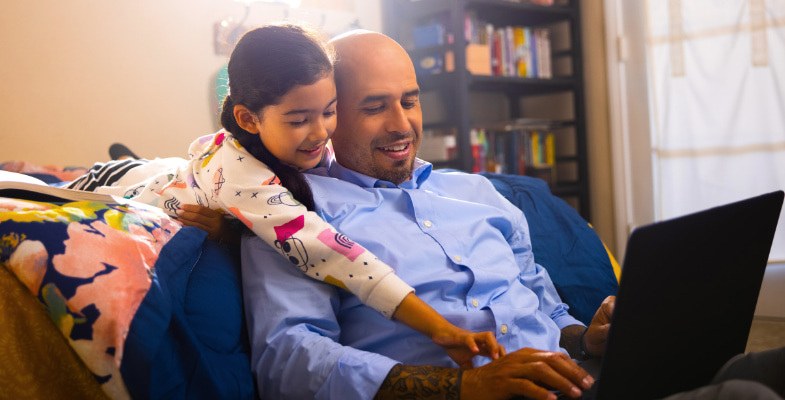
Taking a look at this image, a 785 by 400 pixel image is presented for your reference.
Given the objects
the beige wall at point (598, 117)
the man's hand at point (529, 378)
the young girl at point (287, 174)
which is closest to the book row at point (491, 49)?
the beige wall at point (598, 117)

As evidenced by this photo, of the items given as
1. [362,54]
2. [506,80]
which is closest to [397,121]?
[362,54]

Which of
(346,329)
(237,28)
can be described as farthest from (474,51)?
(346,329)

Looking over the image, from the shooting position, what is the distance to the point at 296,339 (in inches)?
37.7

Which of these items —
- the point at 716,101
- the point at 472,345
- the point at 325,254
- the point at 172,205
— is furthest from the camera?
the point at 716,101

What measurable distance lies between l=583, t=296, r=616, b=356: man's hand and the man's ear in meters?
0.76

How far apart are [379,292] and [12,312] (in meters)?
0.52

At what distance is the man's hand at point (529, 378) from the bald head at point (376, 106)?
0.59 meters

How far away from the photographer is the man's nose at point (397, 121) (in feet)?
4.30

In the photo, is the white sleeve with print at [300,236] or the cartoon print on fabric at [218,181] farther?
the cartoon print on fabric at [218,181]

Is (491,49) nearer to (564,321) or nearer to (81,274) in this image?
(564,321)

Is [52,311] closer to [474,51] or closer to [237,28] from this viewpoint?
[237,28]

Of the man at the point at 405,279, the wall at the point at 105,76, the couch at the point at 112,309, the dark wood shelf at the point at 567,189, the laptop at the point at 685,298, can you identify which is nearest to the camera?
the laptop at the point at 685,298

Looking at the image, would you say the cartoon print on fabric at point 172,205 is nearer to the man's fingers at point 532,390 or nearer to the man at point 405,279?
the man at point 405,279

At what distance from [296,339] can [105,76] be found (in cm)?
195
